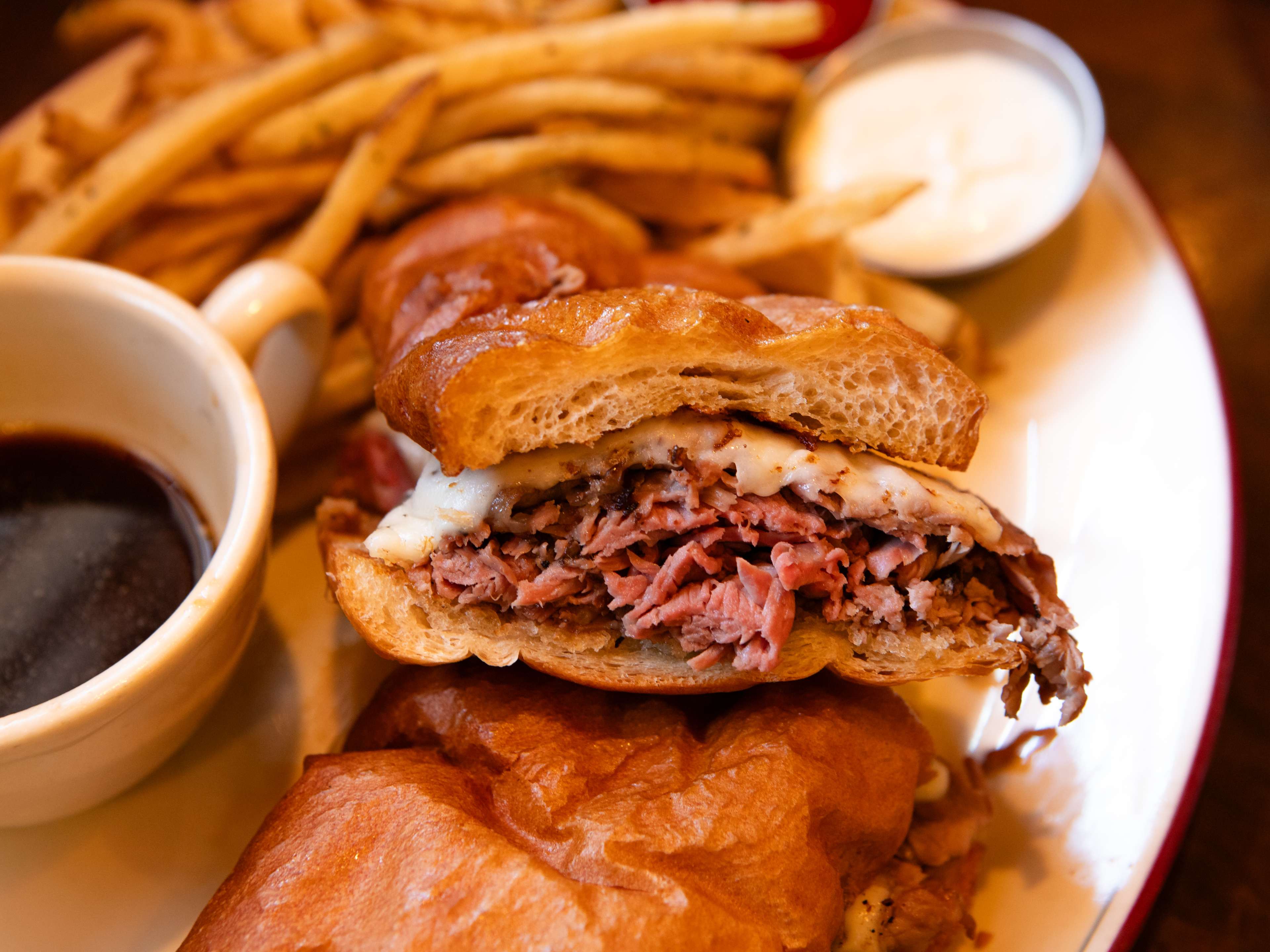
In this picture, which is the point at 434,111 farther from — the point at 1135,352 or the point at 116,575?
the point at 1135,352

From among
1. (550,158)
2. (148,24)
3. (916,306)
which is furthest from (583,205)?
(148,24)

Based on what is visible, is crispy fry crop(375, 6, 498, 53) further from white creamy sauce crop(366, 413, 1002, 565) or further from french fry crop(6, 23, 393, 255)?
white creamy sauce crop(366, 413, 1002, 565)

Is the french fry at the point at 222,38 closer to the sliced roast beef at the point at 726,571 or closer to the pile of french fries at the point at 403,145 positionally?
the pile of french fries at the point at 403,145

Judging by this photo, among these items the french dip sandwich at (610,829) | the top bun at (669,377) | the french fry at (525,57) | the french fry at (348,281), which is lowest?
the french dip sandwich at (610,829)

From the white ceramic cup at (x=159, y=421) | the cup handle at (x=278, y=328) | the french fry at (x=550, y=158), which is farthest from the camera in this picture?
the french fry at (x=550, y=158)

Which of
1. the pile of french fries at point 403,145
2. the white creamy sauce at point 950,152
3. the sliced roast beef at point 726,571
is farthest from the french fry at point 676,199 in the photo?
the sliced roast beef at point 726,571

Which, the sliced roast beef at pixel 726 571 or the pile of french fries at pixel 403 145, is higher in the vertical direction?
the pile of french fries at pixel 403 145
